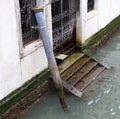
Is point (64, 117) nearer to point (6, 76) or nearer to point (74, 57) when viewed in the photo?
point (6, 76)

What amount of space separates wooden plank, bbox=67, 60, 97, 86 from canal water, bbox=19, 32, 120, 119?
32cm

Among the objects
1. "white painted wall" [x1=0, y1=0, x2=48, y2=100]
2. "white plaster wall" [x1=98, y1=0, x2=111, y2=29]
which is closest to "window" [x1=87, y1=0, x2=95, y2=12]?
"white plaster wall" [x1=98, y1=0, x2=111, y2=29]

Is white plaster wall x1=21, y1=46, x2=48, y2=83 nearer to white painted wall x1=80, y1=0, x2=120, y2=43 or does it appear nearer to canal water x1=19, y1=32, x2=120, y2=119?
canal water x1=19, y1=32, x2=120, y2=119

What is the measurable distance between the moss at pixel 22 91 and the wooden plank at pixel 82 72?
595mm

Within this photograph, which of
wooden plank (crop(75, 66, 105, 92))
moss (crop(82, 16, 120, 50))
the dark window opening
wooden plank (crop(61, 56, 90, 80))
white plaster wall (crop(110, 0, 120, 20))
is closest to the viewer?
the dark window opening

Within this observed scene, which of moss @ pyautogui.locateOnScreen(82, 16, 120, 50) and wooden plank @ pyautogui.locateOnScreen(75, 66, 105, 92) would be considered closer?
wooden plank @ pyautogui.locateOnScreen(75, 66, 105, 92)

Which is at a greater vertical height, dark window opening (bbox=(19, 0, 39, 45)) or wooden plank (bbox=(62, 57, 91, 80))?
dark window opening (bbox=(19, 0, 39, 45))

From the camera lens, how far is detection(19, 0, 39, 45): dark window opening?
686 centimetres

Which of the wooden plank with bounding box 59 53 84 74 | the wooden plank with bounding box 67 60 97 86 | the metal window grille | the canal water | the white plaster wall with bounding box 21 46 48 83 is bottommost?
the canal water

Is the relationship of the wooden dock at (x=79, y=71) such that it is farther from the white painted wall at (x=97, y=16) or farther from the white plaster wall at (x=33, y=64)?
the white painted wall at (x=97, y=16)

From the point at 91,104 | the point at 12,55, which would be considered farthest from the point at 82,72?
the point at 12,55

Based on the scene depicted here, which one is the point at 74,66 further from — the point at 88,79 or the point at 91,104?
the point at 91,104

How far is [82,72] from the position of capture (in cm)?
821

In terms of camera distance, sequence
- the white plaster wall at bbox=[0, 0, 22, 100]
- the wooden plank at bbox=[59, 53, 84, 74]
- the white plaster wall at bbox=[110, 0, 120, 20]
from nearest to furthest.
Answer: the white plaster wall at bbox=[0, 0, 22, 100], the wooden plank at bbox=[59, 53, 84, 74], the white plaster wall at bbox=[110, 0, 120, 20]
